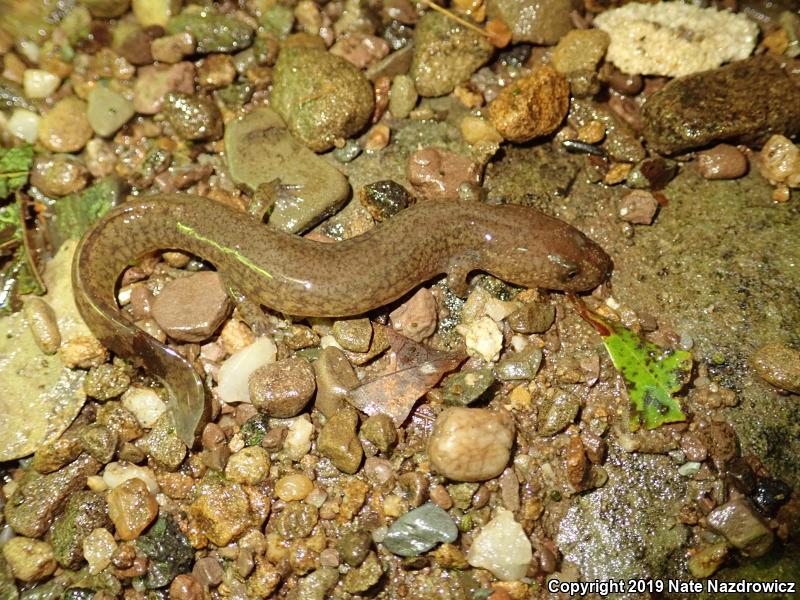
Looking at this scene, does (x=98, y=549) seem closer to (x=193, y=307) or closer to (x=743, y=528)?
(x=193, y=307)

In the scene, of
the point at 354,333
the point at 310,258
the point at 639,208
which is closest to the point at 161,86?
the point at 310,258

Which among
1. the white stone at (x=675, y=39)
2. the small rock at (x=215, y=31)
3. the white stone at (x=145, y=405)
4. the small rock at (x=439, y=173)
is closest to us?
the white stone at (x=145, y=405)

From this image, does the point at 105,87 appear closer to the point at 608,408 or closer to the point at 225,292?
the point at 225,292

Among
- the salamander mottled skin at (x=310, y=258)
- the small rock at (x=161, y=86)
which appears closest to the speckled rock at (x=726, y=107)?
the salamander mottled skin at (x=310, y=258)

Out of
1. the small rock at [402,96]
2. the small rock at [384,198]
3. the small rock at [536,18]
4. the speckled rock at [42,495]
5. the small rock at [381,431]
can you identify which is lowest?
the speckled rock at [42,495]

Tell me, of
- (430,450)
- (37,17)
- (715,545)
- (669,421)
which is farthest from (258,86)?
(715,545)

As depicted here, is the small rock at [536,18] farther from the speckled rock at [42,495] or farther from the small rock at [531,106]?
the speckled rock at [42,495]

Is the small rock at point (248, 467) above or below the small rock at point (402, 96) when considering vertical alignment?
below
